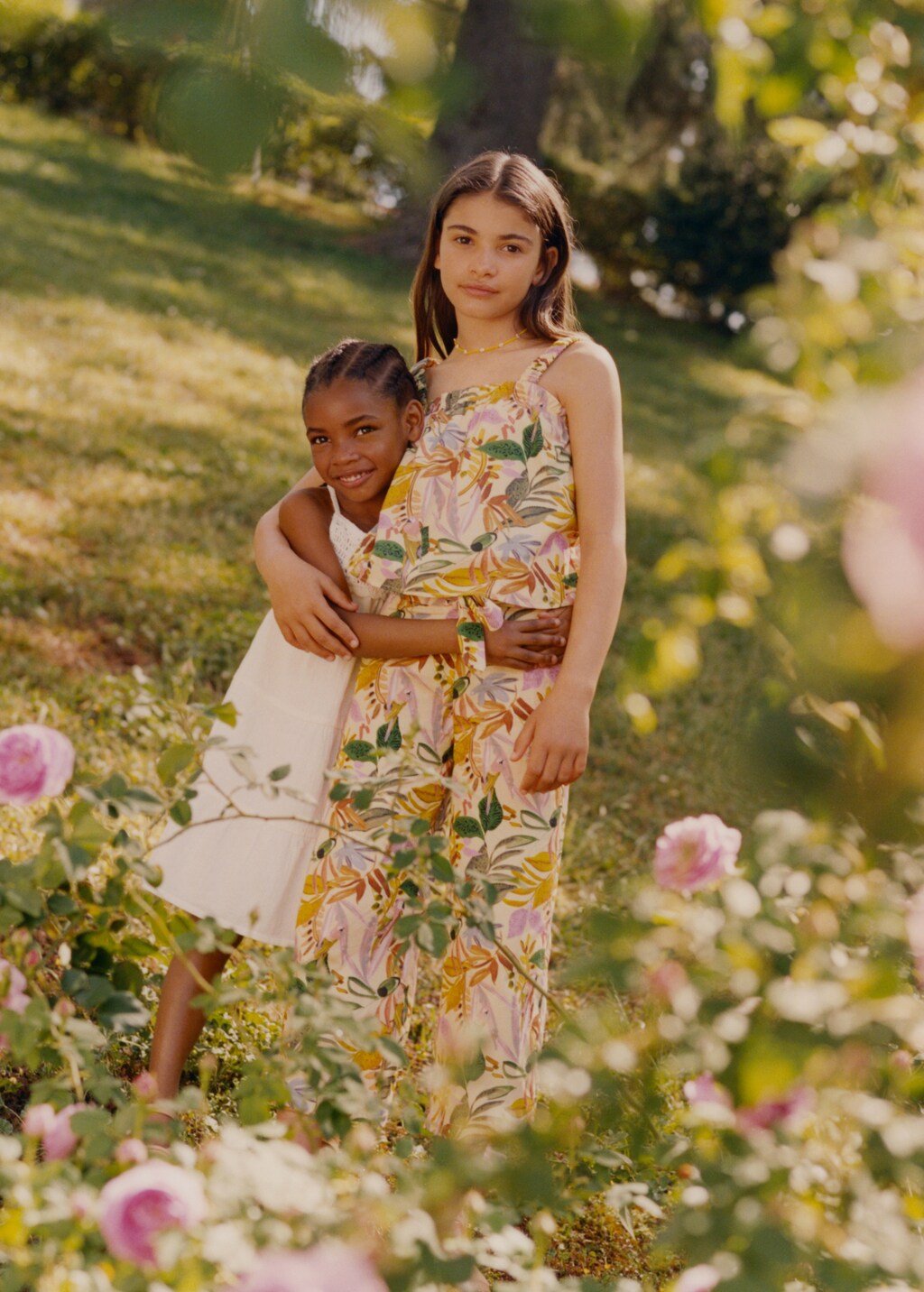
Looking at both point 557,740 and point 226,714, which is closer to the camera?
point 226,714

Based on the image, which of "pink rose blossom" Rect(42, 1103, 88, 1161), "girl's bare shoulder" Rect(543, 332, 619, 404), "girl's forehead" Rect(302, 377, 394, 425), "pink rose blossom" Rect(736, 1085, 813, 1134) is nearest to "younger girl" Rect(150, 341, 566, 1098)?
"girl's forehead" Rect(302, 377, 394, 425)

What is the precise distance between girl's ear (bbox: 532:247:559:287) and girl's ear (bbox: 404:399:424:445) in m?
0.31

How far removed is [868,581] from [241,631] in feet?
11.5

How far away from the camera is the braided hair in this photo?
7.17 ft

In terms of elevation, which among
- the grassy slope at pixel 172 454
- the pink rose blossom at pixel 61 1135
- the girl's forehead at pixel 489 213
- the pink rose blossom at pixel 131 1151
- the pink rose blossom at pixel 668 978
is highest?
the girl's forehead at pixel 489 213

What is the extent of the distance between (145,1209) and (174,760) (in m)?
0.60

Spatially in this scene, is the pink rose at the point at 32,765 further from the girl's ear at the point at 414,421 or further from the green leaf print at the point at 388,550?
the girl's ear at the point at 414,421

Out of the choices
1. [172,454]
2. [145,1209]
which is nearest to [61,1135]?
[145,1209]

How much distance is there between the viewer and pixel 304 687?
2.34m

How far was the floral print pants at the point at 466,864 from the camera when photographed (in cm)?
218

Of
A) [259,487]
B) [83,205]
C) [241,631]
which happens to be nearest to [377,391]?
[241,631]

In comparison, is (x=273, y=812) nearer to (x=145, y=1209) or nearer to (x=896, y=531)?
(x=145, y=1209)

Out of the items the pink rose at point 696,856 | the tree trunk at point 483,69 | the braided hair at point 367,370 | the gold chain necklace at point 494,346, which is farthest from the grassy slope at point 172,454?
the gold chain necklace at point 494,346

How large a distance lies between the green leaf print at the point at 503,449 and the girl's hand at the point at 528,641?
0.84 ft
